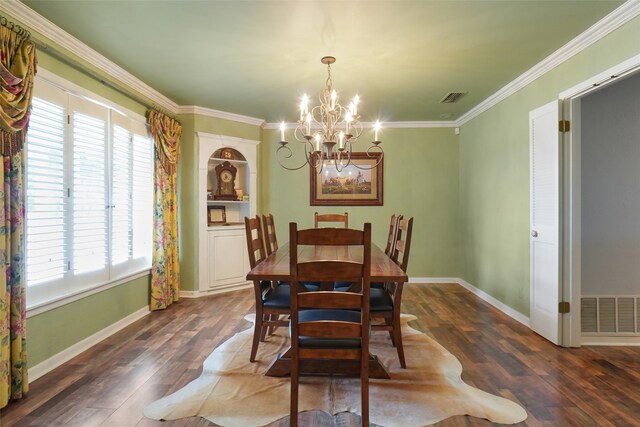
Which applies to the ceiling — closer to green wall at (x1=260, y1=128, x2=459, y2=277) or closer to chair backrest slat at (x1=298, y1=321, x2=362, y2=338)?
green wall at (x1=260, y1=128, x2=459, y2=277)

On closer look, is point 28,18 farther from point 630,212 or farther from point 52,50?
point 630,212

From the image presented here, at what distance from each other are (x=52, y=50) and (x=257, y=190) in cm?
299

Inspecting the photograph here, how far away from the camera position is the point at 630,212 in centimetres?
306

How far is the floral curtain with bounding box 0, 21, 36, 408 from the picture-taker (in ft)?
6.61

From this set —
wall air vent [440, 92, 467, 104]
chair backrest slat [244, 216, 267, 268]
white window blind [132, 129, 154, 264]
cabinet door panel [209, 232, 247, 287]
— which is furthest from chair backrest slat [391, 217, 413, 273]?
white window blind [132, 129, 154, 264]

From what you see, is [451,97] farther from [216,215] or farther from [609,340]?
[216,215]

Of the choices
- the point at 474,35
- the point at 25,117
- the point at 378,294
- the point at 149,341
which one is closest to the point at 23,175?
the point at 25,117

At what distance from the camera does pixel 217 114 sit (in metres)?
4.78

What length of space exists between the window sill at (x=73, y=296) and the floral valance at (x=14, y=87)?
1067mm

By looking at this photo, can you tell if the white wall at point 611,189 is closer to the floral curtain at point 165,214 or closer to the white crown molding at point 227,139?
the white crown molding at point 227,139

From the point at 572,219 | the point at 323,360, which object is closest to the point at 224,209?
the point at 323,360

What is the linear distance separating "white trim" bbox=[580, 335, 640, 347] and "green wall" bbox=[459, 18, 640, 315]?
56 cm

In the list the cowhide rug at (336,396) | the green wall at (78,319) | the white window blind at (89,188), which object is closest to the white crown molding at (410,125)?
the white window blind at (89,188)

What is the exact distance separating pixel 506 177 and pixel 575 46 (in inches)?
58.5
